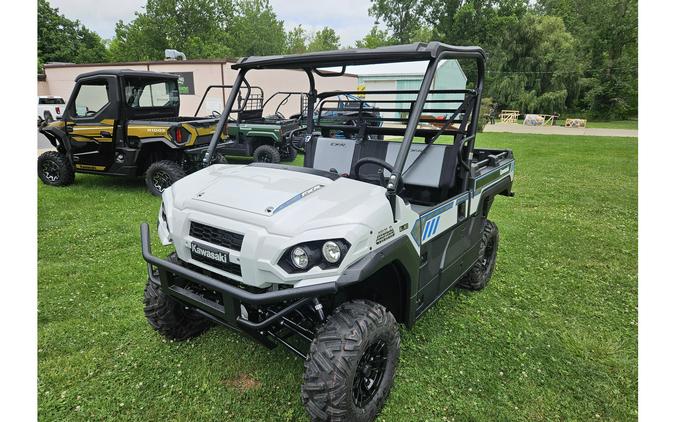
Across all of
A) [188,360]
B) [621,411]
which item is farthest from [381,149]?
[621,411]

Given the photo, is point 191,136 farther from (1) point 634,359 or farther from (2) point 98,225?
(1) point 634,359

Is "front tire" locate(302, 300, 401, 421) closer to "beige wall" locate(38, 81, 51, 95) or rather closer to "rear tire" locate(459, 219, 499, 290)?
"rear tire" locate(459, 219, 499, 290)

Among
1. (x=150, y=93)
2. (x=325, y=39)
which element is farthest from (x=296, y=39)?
(x=150, y=93)

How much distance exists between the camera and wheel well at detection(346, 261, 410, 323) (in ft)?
8.04

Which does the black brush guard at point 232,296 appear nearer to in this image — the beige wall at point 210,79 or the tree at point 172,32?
the beige wall at point 210,79

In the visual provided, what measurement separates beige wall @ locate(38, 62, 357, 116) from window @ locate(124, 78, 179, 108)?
7034 millimetres

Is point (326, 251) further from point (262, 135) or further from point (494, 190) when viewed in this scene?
point (262, 135)

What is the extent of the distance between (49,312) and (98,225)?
249cm

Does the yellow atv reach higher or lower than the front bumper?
higher

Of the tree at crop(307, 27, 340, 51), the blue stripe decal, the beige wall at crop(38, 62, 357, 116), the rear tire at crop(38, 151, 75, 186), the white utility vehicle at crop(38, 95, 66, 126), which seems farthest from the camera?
the tree at crop(307, 27, 340, 51)

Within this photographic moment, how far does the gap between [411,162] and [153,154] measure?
18.4 feet

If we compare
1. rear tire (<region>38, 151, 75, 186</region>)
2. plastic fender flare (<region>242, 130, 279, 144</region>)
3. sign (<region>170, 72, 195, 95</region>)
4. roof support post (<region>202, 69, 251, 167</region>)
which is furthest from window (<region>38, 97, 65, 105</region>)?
roof support post (<region>202, 69, 251, 167</region>)

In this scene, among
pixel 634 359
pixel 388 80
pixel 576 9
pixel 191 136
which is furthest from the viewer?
pixel 576 9

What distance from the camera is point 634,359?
2.98 metres
